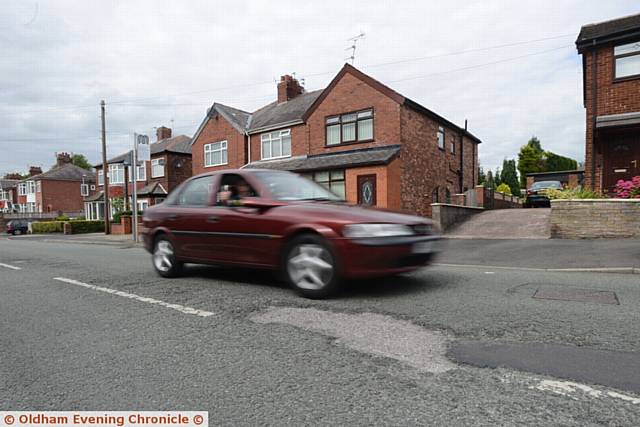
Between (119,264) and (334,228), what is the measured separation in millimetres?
6042

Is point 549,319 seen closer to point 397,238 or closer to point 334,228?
point 397,238

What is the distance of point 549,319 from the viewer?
3721mm

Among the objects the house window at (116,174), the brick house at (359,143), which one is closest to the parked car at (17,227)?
the house window at (116,174)

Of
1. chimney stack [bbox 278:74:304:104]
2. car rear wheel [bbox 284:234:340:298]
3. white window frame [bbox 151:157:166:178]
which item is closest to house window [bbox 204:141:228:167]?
chimney stack [bbox 278:74:304:104]

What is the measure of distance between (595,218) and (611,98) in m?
6.69

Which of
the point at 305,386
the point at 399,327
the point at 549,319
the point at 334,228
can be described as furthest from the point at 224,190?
the point at 549,319

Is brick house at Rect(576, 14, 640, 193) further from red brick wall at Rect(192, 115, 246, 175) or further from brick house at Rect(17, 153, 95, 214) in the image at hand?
brick house at Rect(17, 153, 95, 214)

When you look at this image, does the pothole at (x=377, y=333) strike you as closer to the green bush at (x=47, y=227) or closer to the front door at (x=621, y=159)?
the front door at (x=621, y=159)

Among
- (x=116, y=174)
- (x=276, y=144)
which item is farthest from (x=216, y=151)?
(x=116, y=174)

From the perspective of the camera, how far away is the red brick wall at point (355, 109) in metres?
18.0

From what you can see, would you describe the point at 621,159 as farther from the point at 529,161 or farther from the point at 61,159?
the point at 61,159

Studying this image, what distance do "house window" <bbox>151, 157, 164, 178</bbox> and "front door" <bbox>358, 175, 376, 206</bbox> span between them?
1990cm

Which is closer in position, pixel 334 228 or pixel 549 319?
pixel 549 319

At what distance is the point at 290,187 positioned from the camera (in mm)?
5602
